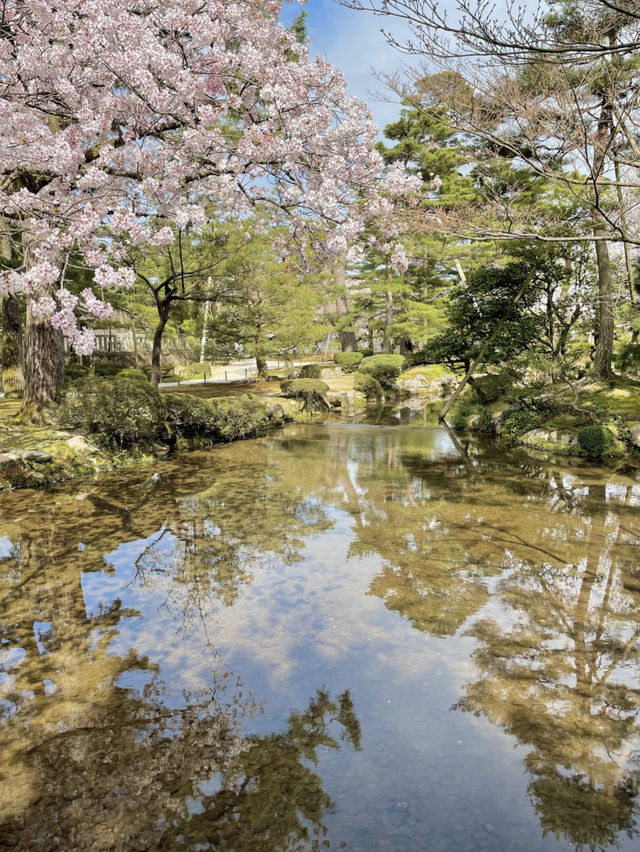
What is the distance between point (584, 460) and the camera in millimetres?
10164

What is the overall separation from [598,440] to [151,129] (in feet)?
29.5

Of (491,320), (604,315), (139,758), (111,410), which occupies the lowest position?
(139,758)

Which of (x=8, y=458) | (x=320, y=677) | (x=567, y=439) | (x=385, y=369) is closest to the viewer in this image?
(x=320, y=677)

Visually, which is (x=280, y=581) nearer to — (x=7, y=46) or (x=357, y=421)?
(x=7, y=46)

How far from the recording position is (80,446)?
9.37 metres

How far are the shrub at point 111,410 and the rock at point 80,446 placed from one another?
0.30 m

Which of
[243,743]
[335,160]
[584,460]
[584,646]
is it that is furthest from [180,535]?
[584,460]

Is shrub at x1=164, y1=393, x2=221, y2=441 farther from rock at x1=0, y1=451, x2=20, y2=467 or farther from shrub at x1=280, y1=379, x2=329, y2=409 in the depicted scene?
shrub at x1=280, y1=379, x2=329, y2=409

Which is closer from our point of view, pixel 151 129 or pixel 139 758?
pixel 139 758

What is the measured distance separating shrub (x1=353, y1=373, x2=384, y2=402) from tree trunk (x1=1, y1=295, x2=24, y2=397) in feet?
36.8

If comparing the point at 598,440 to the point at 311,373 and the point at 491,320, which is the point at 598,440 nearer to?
the point at 491,320

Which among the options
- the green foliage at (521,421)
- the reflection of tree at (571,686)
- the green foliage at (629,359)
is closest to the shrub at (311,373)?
the green foliage at (629,359)

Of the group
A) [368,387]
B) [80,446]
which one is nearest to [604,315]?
[368,387]

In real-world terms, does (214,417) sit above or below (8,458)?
above
